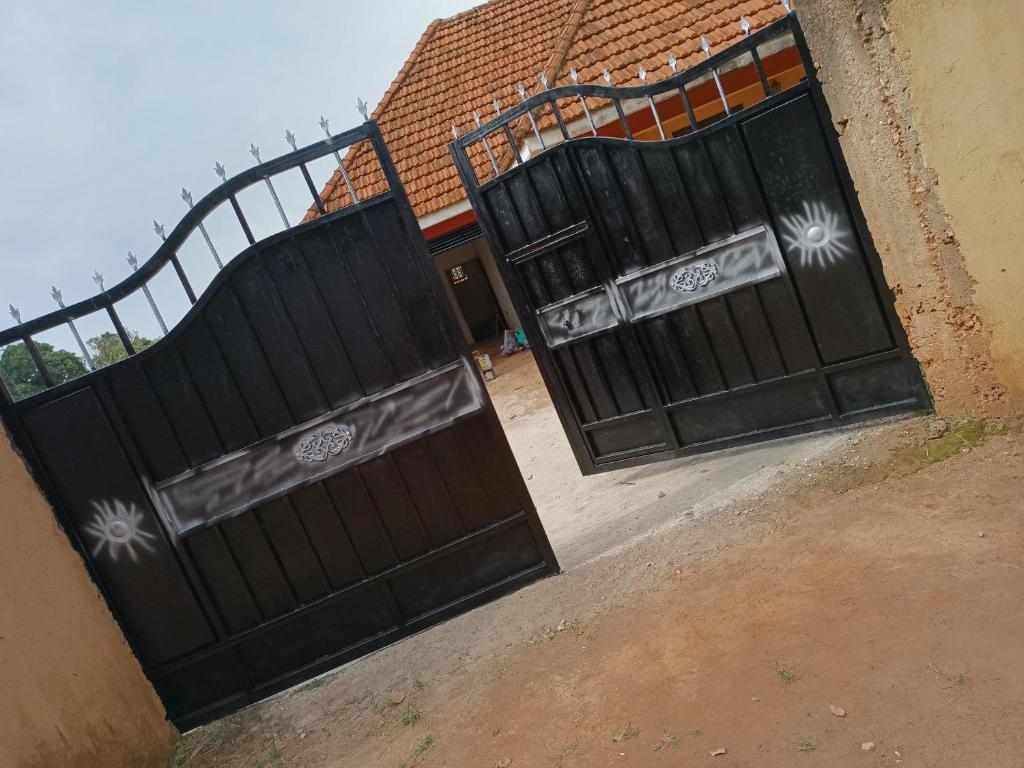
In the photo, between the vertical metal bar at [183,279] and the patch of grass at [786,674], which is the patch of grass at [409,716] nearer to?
the patch of grass at [786,674]

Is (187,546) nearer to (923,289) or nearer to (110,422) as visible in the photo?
(110,422)

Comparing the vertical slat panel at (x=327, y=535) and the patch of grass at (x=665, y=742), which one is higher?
the vertical slat panel at (x=327, y=535)

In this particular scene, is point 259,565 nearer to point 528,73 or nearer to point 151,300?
point 151,300

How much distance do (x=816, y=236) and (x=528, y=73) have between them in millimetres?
8752

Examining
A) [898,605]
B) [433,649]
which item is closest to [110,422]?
[433,649]

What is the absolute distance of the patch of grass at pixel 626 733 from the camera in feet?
8.20

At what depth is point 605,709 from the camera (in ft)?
8.90

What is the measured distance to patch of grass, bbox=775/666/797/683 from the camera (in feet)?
7.92

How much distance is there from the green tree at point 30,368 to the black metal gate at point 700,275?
113 inches

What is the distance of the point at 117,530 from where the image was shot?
3.79 m

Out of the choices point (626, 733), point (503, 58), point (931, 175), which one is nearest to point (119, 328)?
point (626, 733)

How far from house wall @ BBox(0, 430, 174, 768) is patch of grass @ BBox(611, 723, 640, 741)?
2501mm

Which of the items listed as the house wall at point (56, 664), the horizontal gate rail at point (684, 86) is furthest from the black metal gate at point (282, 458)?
the horizontal gate rail at point (684, 86)

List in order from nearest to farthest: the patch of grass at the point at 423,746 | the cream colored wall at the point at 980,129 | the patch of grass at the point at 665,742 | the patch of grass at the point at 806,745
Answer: the patch of grass at the point at 806,745 < the patch of grass at the point at 665,742 < the patch of grass at the point at 423,746 < the cream colored wall at the point at 980,129
